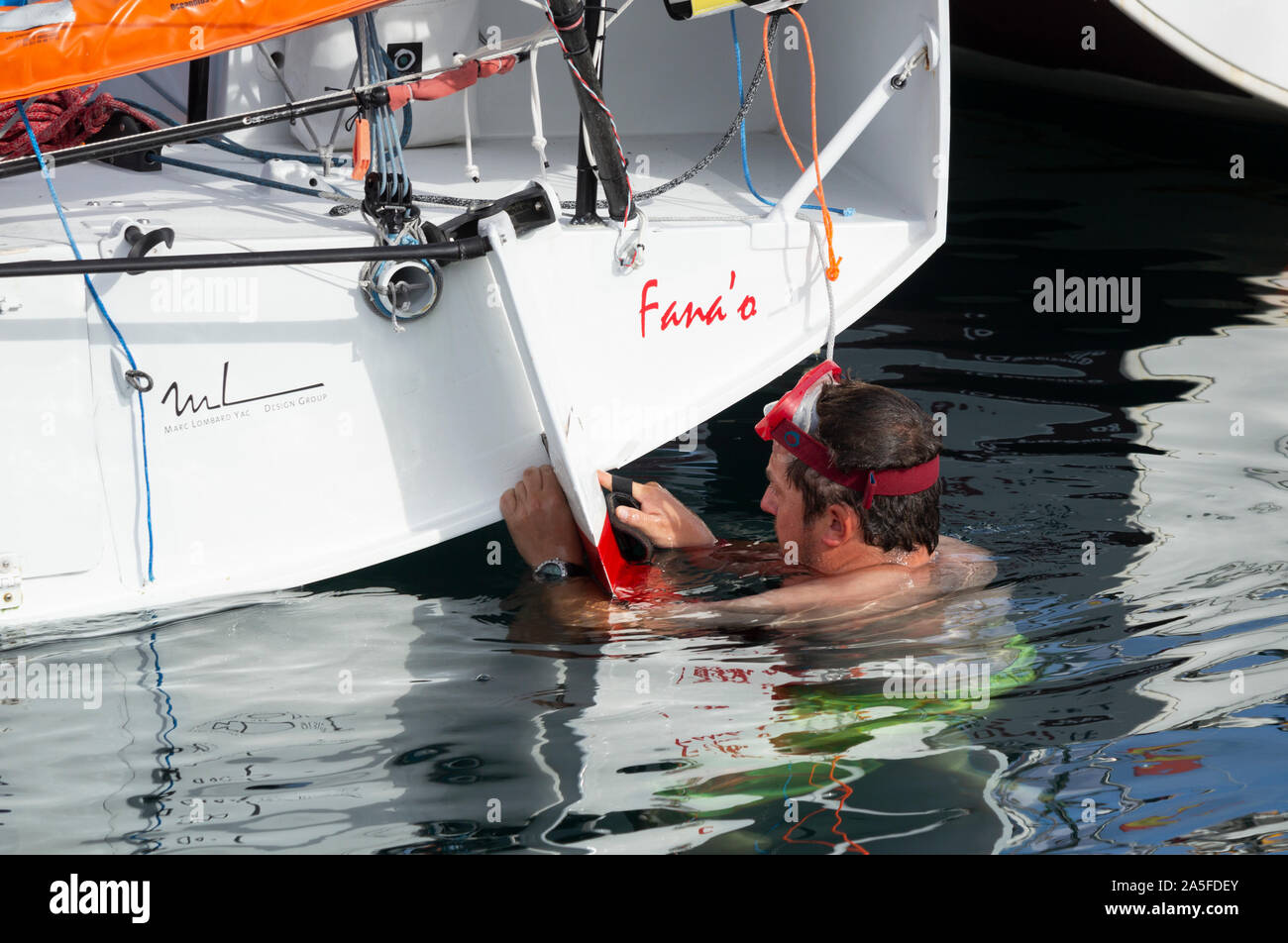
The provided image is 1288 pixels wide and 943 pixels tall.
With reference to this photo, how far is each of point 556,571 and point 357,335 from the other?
2.54ft

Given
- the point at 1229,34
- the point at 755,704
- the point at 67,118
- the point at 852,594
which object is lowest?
the point at 755,704

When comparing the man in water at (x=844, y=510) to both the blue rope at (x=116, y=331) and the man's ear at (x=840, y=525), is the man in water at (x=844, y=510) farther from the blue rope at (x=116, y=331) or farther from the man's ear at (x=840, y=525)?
the blue rope at (x=116, y=331)

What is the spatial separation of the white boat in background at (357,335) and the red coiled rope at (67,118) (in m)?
0.17

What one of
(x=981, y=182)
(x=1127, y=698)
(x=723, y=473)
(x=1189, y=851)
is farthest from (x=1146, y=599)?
(x=981, y=182)

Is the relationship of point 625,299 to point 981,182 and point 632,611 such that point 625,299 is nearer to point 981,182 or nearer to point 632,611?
point 632,611

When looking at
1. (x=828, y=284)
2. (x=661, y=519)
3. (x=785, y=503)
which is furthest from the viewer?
(x=828, y=284)

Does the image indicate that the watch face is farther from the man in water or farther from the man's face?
the man's face

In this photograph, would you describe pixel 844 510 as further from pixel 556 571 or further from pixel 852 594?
pixel 556 571

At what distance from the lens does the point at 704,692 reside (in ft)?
10.5

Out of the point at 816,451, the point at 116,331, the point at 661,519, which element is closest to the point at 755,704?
the point at 816,451

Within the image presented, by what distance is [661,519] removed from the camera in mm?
3738

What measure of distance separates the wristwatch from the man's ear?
2.16 feet

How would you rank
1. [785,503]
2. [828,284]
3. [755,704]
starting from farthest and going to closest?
[828,284] → [785,503] → [755,704]

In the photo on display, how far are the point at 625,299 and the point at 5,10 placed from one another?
164 cm
